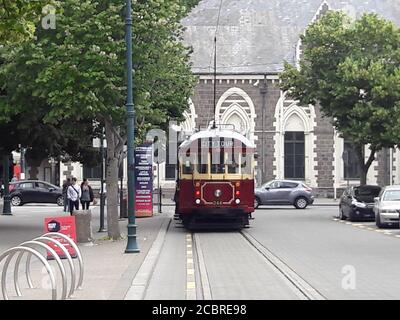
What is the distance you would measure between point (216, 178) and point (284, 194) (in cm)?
1907

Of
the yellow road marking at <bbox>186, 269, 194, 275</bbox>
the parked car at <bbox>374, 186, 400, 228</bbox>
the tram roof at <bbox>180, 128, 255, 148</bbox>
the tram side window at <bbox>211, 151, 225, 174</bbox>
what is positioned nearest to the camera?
the yellow road marking at <bbox>186, 269, 194, 275</bbox>

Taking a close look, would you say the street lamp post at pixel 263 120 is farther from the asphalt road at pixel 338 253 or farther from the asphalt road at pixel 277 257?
the asphalt road at pixel 277 257

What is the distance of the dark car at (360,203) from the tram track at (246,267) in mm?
9097

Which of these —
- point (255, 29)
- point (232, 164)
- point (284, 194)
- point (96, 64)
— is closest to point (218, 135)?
point (232, 164)

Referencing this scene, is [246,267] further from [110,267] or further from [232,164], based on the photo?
[232,164]

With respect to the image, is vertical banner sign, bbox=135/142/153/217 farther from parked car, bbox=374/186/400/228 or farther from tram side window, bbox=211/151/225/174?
parked car, bbox=374/186/400/228

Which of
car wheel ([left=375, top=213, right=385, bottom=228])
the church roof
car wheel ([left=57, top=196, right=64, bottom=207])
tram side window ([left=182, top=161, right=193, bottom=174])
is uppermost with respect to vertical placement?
the church roof

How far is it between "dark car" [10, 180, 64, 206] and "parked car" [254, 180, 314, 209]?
12.2 meters

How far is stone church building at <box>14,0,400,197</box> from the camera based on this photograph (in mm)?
58438

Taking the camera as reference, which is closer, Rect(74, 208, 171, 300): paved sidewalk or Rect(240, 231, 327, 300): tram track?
Rect(240, 231, 327, 300): tram track

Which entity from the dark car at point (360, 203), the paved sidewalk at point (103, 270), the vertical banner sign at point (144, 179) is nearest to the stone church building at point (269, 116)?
the vertical banner sign at point (144, 179)

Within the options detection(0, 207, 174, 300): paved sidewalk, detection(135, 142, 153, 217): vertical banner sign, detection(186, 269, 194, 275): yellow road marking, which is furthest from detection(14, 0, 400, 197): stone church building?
detection(186, 269, 194, 275): yellow road marking

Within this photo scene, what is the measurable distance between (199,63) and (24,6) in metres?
45.4
